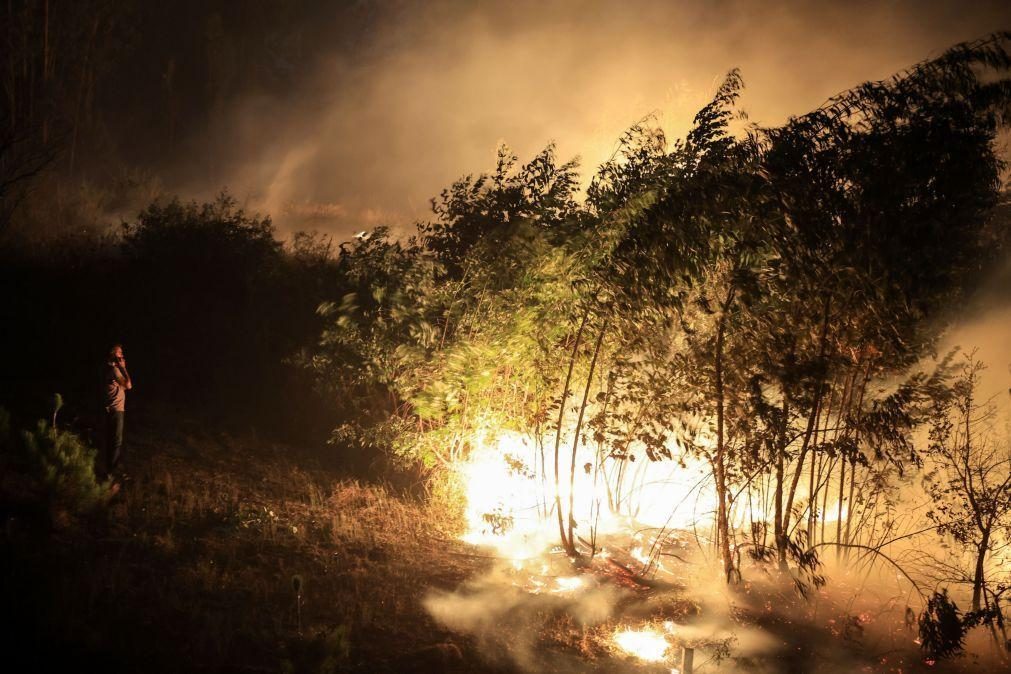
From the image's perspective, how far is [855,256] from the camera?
606 cm

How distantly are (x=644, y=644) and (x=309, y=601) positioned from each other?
3039 mm

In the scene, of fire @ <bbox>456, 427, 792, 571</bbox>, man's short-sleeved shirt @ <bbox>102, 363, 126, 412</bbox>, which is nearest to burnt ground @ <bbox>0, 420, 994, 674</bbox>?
fire @ <bbox>456, 427, 792, 571</bbox>

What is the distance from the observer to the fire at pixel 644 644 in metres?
6.39

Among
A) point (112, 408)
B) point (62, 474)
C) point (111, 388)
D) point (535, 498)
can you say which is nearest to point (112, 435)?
point (112, 408)

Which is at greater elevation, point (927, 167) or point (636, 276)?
point (927, 167)

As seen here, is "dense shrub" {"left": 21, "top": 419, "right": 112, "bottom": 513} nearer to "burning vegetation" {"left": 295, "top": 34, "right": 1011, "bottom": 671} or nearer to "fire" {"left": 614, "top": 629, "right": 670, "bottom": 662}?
"burning vegetation" {"left": 295, "top": 34, "right": 1011, "bottom": 671}

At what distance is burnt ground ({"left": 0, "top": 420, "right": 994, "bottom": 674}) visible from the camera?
550 cm

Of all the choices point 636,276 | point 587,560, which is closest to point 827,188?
point 636,276

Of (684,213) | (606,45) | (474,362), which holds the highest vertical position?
(606,45)

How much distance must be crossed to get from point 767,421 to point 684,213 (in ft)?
6.63

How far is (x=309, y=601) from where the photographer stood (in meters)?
6.71

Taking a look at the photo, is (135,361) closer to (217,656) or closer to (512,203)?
(512,203)

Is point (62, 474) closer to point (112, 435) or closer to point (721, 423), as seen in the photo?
point (112, 435)

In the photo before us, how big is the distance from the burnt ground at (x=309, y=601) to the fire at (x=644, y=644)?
13cm
